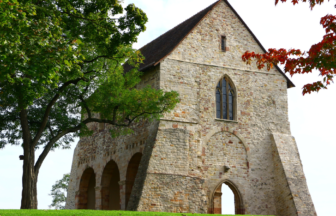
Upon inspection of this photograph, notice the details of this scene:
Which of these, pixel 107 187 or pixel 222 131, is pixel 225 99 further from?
pixel 107 187

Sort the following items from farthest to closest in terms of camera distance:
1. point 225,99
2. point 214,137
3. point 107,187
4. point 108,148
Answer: point 107,187
point 108,148
point 225,99
point 214,137

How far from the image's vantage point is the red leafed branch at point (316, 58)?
39.5ft

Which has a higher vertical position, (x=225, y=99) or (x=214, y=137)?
(x=225, y=99)

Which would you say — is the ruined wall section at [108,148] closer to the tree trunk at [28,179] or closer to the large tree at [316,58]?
the tree trunk at [28,179]

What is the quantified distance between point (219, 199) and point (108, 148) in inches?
301

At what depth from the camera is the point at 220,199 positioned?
2172 cm

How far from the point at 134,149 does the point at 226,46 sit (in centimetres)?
750

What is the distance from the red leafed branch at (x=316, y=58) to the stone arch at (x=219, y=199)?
32.5 feet

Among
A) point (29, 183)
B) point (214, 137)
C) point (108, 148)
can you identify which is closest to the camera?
point (29, 183)

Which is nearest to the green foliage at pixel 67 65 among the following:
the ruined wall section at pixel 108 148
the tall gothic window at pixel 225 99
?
the ruined wall section at pixel 108 148

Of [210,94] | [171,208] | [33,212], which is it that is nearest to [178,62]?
[210,94]

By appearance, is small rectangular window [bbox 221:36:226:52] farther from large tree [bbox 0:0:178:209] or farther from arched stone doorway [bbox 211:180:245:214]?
arched stone doorway [bbox 211:180:245:214]

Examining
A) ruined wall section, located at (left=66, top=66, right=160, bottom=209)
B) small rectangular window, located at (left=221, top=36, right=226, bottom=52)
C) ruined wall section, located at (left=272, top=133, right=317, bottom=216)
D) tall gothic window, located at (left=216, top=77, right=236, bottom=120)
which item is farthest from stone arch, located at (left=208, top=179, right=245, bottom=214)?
small rectangular window, located at (left=221, top=36, right=226, bottom=52)

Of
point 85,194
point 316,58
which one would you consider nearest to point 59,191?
point 85,194
